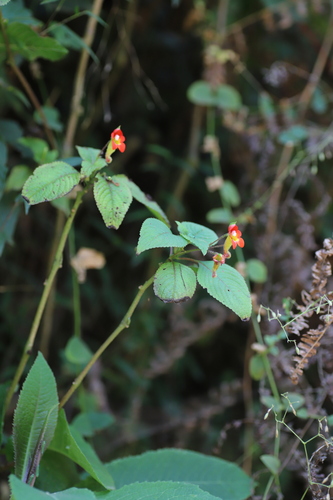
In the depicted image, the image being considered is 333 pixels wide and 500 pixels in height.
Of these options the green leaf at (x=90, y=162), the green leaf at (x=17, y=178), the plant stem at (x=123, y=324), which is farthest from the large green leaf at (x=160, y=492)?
the green leaf at (x=17, y=178)

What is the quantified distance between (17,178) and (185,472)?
24.2 inches

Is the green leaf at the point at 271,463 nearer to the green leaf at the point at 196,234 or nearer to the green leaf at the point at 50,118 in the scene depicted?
the green leaf at the point at 196,234

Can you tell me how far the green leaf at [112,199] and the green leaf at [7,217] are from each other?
0.83 ft

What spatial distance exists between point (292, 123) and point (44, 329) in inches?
37.6

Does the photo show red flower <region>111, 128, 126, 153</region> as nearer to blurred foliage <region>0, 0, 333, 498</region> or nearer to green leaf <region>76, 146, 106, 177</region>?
green leaf <region>76, 146, 106, 177</region>

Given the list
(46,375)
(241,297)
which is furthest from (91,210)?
(241,297)

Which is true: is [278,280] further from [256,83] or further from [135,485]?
[135,485]

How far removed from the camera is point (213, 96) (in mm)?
1441

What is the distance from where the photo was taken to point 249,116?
1.56 meters

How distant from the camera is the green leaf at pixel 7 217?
869 millimetres

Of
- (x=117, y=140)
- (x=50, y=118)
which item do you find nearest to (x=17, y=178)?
(x=50, y=118)

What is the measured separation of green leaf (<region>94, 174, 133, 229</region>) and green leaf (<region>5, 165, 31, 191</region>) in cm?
29

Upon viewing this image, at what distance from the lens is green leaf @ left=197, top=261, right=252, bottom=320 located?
605mm

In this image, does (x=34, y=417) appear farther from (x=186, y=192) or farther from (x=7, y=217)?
(x=186, y=192)
